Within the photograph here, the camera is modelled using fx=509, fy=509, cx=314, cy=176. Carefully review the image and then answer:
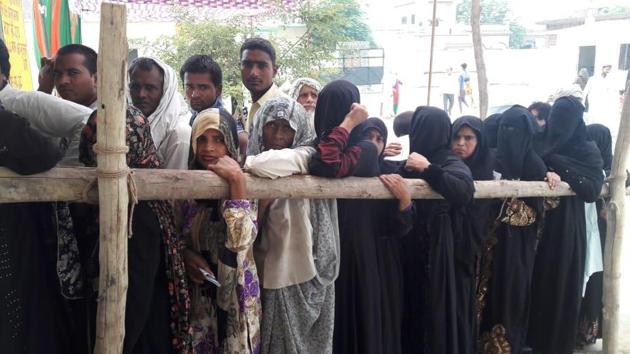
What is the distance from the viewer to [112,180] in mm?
1891

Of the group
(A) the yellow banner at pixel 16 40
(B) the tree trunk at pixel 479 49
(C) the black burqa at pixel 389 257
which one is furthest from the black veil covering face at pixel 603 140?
(B) the tree trunk at pixel 479 49

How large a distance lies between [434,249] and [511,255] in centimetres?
69

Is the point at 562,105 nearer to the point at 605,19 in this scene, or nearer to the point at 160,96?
the point at 160,96

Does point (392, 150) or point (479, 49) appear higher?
point (479, 49)

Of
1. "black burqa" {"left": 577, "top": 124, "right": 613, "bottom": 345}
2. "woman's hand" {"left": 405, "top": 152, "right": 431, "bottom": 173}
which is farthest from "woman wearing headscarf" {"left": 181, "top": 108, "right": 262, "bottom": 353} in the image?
"black burqa" {"left": 577, "top": 124, "right": 613, "bottom": 345}

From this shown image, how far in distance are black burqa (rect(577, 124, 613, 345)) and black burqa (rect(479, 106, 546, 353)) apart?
2.71 feet

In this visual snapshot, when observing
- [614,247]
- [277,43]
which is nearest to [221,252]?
[614,247]

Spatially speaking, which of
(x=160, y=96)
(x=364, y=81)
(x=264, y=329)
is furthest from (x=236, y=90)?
(x=364, y=81)

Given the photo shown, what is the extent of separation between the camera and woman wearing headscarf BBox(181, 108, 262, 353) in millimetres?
2205

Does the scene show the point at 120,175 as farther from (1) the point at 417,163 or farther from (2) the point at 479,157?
(2) the point at 479,157

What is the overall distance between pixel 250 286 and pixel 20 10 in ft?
9.40

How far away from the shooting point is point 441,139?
2969 millimetres

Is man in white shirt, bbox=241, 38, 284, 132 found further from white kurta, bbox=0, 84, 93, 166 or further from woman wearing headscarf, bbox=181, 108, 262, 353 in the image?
white kurta, bbox=0, 84, 93, 166

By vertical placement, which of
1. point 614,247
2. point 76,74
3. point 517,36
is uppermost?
point 517,36
